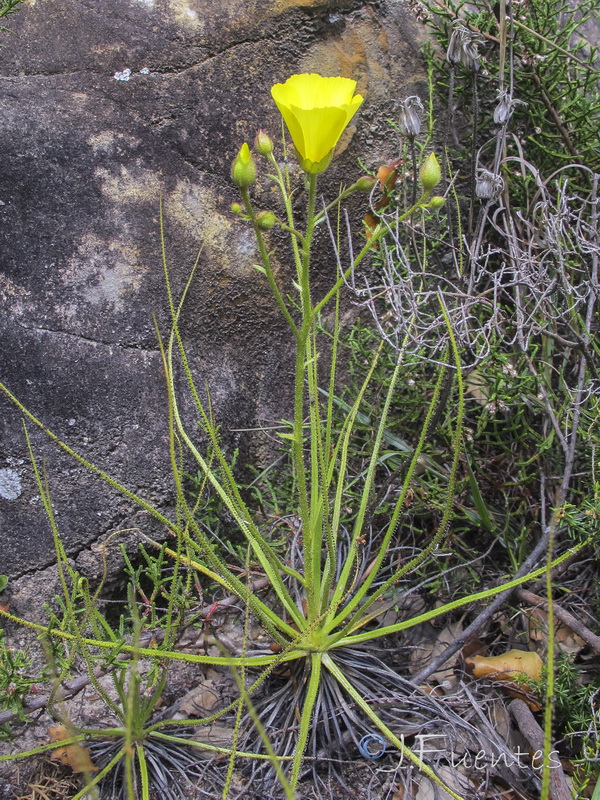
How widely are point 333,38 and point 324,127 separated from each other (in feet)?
3.76

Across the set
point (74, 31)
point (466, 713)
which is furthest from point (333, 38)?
point (466, 713)

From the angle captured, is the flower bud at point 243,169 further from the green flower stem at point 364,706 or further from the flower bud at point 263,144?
the green flower stem at point 364,706

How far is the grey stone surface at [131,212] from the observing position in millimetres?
1509

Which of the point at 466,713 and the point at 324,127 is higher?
the point at 324,127

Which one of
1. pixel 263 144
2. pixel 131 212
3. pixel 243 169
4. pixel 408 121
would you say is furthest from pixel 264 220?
pixel 131 212

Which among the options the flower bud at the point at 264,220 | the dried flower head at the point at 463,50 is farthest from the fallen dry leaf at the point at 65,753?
the dried flower head at the point at 463,50

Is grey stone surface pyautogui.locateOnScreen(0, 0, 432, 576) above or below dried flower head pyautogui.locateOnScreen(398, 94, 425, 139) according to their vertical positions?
below

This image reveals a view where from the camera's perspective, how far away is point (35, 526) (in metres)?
1.47

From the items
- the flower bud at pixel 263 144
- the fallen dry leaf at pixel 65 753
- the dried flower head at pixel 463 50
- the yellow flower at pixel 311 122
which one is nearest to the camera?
the yellow flower at pixel 311 122

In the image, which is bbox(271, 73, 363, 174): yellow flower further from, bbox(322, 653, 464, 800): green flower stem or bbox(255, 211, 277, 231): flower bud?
bbox(322, 653, 464, 800): green flower stem

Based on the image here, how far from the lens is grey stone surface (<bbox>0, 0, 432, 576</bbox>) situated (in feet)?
4.95

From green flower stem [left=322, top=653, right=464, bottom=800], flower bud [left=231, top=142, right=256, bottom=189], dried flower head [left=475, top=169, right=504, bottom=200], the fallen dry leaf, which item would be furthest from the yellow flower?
the fallen dry leaf

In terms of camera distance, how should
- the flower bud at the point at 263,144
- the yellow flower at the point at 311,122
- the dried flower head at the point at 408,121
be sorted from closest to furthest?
the yellow flower at the point at 311,122 → the flower bud at the point at 263,144 → the dried flower head at the point at 408,121

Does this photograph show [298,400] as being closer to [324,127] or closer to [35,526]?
[324,127]
